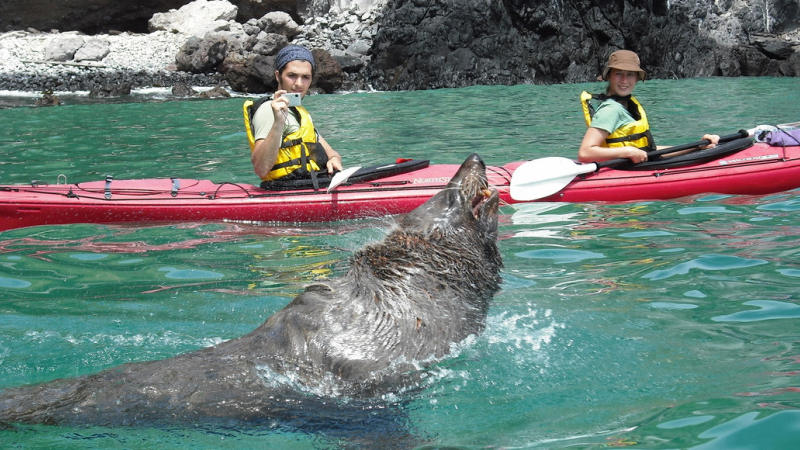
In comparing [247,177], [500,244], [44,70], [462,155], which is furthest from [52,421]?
[44,70]

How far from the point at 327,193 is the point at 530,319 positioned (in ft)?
11.9

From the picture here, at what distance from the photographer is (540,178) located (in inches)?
297

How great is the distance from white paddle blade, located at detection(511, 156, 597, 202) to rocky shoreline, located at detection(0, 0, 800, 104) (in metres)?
20.4

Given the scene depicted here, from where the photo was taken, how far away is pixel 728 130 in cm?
1280

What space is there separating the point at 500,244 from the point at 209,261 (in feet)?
7.56

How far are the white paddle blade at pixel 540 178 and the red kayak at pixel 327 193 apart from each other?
12 centimetres

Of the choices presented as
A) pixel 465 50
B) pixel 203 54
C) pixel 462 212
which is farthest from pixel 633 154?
pixel 203 54

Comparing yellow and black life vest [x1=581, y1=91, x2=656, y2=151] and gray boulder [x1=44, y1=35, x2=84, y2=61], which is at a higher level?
gray boulder [x1=44, y1=35, x2=84, y2=61]

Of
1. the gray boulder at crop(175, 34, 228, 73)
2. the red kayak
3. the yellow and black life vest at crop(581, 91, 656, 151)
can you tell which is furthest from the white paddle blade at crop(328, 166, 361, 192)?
the gray boulder at crop(175, 34, 228, 73)

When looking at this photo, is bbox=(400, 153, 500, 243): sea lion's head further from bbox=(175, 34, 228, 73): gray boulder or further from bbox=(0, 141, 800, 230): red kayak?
bbox=(175, 34, 228, 73): gray boulder

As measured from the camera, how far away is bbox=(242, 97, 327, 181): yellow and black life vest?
758cm

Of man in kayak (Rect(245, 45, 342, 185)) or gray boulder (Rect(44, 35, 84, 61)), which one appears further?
gray boulder (Rect(44, 35, 84, 61))

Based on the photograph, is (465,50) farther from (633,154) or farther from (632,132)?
(633,154)

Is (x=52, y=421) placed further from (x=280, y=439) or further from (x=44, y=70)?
(x=44, y=70)
